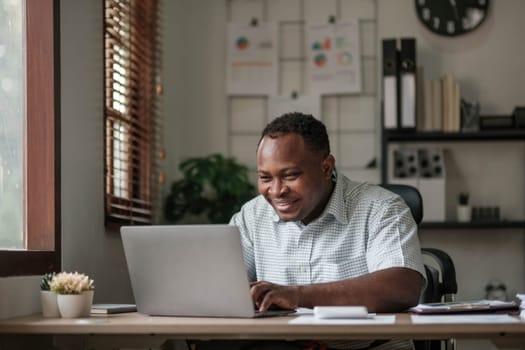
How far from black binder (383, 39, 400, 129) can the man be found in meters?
1.72

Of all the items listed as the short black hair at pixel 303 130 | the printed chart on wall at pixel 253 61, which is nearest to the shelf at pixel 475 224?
the printed chart on wall at pixel 253 61

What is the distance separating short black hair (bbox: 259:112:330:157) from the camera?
8.10ft

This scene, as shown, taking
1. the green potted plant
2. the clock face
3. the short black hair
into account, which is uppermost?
the clock face

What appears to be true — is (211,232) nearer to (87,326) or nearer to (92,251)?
(87,326)

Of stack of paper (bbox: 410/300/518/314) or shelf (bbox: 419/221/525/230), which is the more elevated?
shelf (bbox: 419/221/525/230)

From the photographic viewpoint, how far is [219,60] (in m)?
4.69

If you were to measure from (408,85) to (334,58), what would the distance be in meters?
0.48

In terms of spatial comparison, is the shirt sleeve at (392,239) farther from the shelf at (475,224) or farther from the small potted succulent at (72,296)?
the shelf at (475,224)

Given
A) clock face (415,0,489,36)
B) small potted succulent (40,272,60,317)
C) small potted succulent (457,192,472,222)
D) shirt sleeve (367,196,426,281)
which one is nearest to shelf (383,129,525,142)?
small potted succulent (457,192,472,222)

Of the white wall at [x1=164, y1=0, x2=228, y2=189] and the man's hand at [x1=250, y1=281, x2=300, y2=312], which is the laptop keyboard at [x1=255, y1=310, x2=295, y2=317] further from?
the white wall at [x1=164, y1=0, x2=228, y2=189]

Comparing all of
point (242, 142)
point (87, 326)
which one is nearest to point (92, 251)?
point (87, 326)

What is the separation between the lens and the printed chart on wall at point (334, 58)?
15.0ft

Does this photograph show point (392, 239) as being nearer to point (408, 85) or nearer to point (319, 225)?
point (319, 225)

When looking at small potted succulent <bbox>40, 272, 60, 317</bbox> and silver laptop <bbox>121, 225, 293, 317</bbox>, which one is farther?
small potted succulent <bbox>40, 272, 60, 317</bbox>
